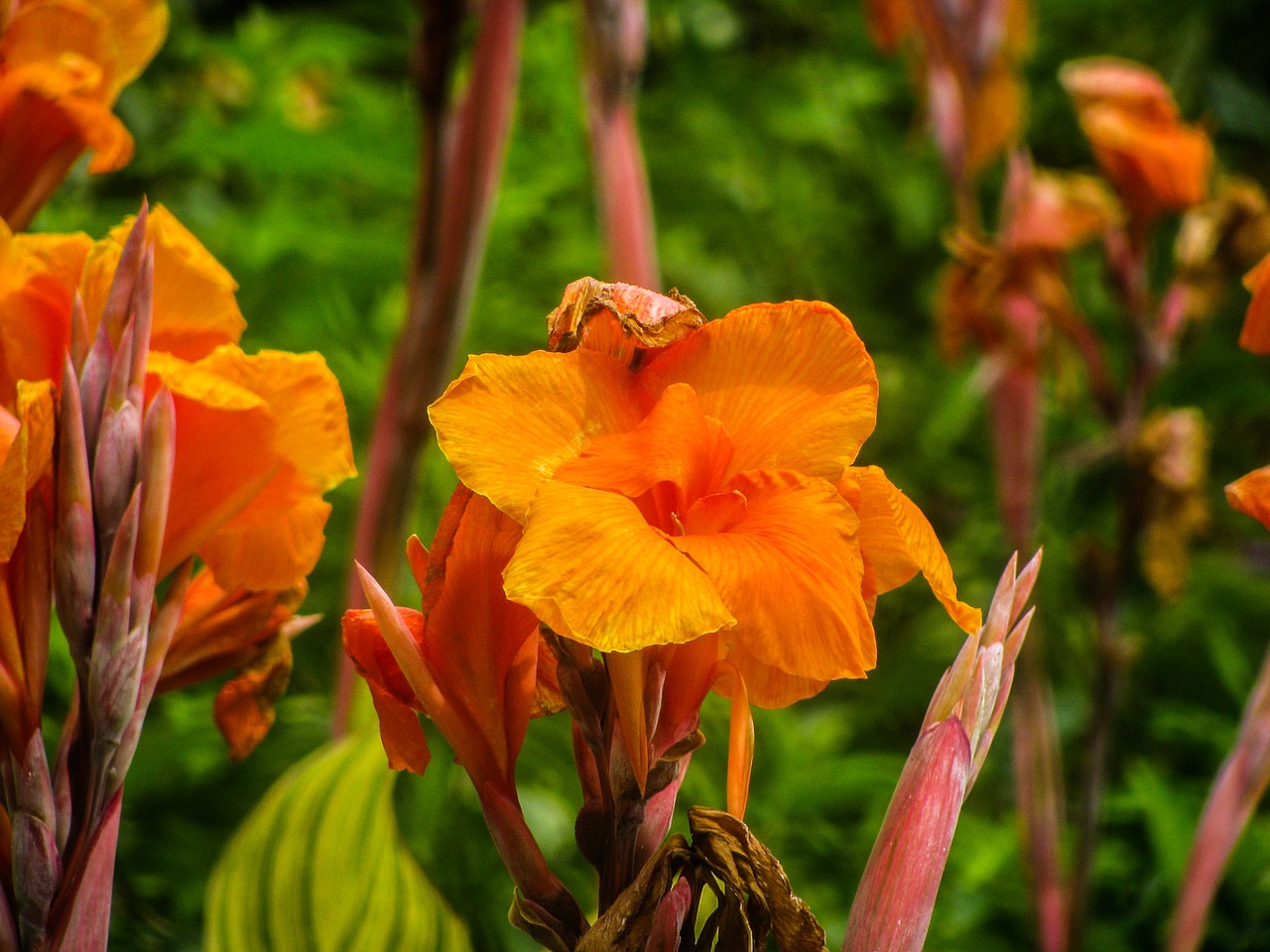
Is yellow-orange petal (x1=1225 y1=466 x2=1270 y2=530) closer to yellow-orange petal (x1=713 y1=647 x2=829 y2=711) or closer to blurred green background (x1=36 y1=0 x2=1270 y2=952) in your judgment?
yellow-orange petal (x1=713 y1=647 x2=829 y2=711)

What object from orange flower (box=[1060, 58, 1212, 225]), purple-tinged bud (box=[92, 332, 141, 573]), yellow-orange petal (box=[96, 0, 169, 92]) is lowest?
orange flower (box=[1060, 58, 1212, 225])

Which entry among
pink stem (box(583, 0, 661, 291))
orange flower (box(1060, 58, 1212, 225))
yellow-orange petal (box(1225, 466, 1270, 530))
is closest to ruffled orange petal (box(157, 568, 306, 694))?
yellow-orange petal (box(1225, 466, 1270, 530))

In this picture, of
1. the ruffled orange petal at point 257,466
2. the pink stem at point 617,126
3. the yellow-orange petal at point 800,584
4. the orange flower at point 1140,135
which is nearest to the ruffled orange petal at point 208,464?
the ruffled orange petal at point 257,466

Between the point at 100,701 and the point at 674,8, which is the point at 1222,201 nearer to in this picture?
the point at 674,8

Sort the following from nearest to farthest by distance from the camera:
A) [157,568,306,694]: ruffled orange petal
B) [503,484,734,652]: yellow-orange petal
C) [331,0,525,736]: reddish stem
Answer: [503,484,734,652]: yellow-orange petal, [157,568,306,694]: ruffled orange petal, [331,0,525,736]: reddish stem

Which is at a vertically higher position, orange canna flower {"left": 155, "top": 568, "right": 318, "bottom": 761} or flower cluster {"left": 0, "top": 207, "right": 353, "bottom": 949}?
flower cluster {"left": 0, "top": 207, "right": 353, "bottom": 949}

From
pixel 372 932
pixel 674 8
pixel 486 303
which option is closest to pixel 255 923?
pixel 372 932

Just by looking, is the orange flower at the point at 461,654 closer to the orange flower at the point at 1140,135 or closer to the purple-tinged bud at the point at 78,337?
the purple-tinged bud at the point at 78,337

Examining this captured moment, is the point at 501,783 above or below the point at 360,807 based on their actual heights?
above
